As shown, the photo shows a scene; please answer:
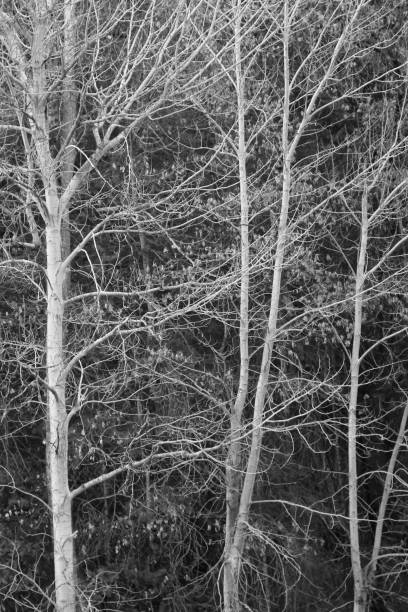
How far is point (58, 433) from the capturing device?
9.38 meters

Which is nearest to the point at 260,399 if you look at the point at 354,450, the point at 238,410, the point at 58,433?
the point at 238,410

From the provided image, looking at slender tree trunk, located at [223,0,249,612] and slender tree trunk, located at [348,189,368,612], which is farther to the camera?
slender tree trunk, located at [348,189,368,612]

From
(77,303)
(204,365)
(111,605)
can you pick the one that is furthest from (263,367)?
(111,605)

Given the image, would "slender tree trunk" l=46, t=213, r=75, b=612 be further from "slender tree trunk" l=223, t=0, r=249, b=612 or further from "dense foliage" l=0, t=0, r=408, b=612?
"slender tree trunk" l=223, t=0, r=249, b=612

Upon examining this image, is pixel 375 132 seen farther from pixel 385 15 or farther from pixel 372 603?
pixel 372 603

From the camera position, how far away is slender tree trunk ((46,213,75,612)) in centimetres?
932

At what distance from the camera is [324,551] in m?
13.6

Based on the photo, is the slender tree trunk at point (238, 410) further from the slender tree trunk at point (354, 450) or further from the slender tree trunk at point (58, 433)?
the slender tree trunk at point (58, 433)

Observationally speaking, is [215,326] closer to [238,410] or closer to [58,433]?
[238,410]

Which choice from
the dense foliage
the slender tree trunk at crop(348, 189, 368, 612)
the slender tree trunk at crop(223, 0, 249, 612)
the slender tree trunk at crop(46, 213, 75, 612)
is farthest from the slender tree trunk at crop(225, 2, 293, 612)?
the slender tree trunk at crop(46, 213, 75, 612)

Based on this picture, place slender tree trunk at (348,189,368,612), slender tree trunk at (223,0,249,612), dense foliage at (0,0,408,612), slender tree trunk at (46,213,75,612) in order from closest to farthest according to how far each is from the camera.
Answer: slender tree trunk at (46,213,75,612) < slender tree trunk at (223,0,249,612) < dense foliage at (0,0,408,612) < slender tree trunk at (348,189,368,612)

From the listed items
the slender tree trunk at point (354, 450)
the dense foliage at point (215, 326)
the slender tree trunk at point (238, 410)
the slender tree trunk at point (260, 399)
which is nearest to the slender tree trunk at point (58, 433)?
the dense foliage at point (215, 326)

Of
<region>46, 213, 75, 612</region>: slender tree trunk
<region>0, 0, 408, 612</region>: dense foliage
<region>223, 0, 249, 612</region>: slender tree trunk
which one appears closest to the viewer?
<region>46, 213, 75, 612</region>: slender tree trunk

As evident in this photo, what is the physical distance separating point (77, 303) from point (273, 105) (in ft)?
10.2
